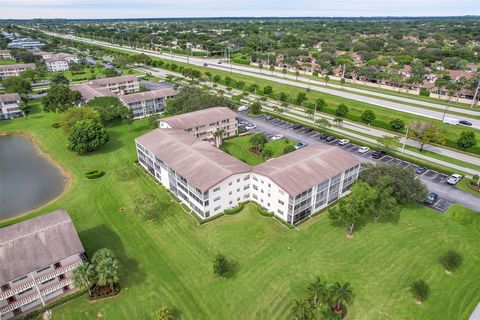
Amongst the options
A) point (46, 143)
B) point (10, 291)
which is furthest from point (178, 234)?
point (46, 143)

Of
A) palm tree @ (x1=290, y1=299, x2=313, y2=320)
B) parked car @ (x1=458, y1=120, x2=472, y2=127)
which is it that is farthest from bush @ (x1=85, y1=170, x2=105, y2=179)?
parked car @ (x1=458, y1=120, x2=472, y2=127)

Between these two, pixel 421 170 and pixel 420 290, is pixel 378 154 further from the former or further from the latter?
pixel 420 290

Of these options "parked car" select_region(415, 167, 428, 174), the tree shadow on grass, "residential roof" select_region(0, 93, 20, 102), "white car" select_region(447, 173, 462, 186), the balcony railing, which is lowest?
the tree shadow on grass

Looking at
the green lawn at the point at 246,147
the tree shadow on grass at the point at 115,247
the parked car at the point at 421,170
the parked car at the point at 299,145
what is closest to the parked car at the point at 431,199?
the parked car at the point at 421,170

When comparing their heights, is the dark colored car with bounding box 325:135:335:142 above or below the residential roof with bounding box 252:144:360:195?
below

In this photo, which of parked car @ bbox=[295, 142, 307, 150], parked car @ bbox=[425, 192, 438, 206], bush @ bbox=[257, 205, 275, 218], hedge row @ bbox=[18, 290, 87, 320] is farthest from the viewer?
parked car @ bbox=[295, 142, 307, 150]

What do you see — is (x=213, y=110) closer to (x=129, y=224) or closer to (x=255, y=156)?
(x=255, y=156)

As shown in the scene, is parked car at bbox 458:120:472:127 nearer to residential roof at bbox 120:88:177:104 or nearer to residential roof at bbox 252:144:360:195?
residential roof at bbox 252:144:360:195
